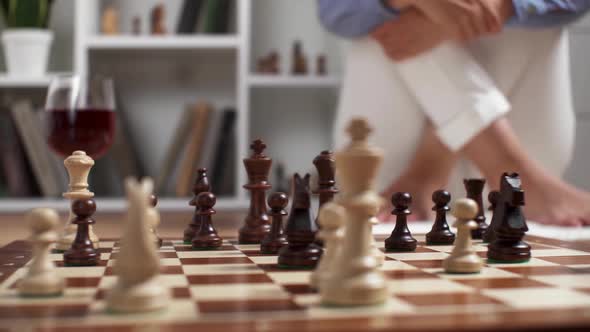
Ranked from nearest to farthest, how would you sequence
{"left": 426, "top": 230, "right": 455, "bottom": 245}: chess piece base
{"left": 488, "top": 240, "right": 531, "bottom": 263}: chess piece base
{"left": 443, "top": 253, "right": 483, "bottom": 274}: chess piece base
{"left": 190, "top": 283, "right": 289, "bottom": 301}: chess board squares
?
{"left": 190, "top": 283, "right": 289, "bottom": 301}: chess board squares
{"left": 443, "top": 253, "right": 483, "bottom": 274}: chess piece base
{"left": 488, "top": 240, "right": 531, "bottom": 263}: chess piece base
{"left": 426, "top": 230, "right": 455, "bottom": 245}: chess piece base

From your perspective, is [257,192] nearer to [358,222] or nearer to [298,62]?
[358,222]

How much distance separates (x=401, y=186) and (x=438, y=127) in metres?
0.24

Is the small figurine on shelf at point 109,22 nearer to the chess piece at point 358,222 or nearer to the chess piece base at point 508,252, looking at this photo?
the chess piece base at point 508,252

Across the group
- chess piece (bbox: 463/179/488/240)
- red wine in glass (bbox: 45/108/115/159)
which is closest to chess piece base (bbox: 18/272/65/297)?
red wine in glass (bbox: 45/108/115/159)

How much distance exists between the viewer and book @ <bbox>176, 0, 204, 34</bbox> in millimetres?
3156

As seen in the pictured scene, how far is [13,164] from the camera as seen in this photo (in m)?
3.08

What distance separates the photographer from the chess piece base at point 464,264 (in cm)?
102

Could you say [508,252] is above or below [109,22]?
below

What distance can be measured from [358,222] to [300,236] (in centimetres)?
20

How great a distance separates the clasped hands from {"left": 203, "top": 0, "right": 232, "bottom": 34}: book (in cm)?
106

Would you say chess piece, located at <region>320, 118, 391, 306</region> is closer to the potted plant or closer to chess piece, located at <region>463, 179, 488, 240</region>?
chess piece, located at <region>463, 179, 488, 240</region>

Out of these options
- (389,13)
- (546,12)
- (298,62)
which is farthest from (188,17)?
(546,12)

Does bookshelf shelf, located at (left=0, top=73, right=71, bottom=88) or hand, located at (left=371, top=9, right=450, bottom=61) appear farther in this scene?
bookshelf shelf, located at (left=0, top=73, right=71, bottom=88)

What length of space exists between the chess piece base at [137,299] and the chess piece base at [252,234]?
637 millimetres
